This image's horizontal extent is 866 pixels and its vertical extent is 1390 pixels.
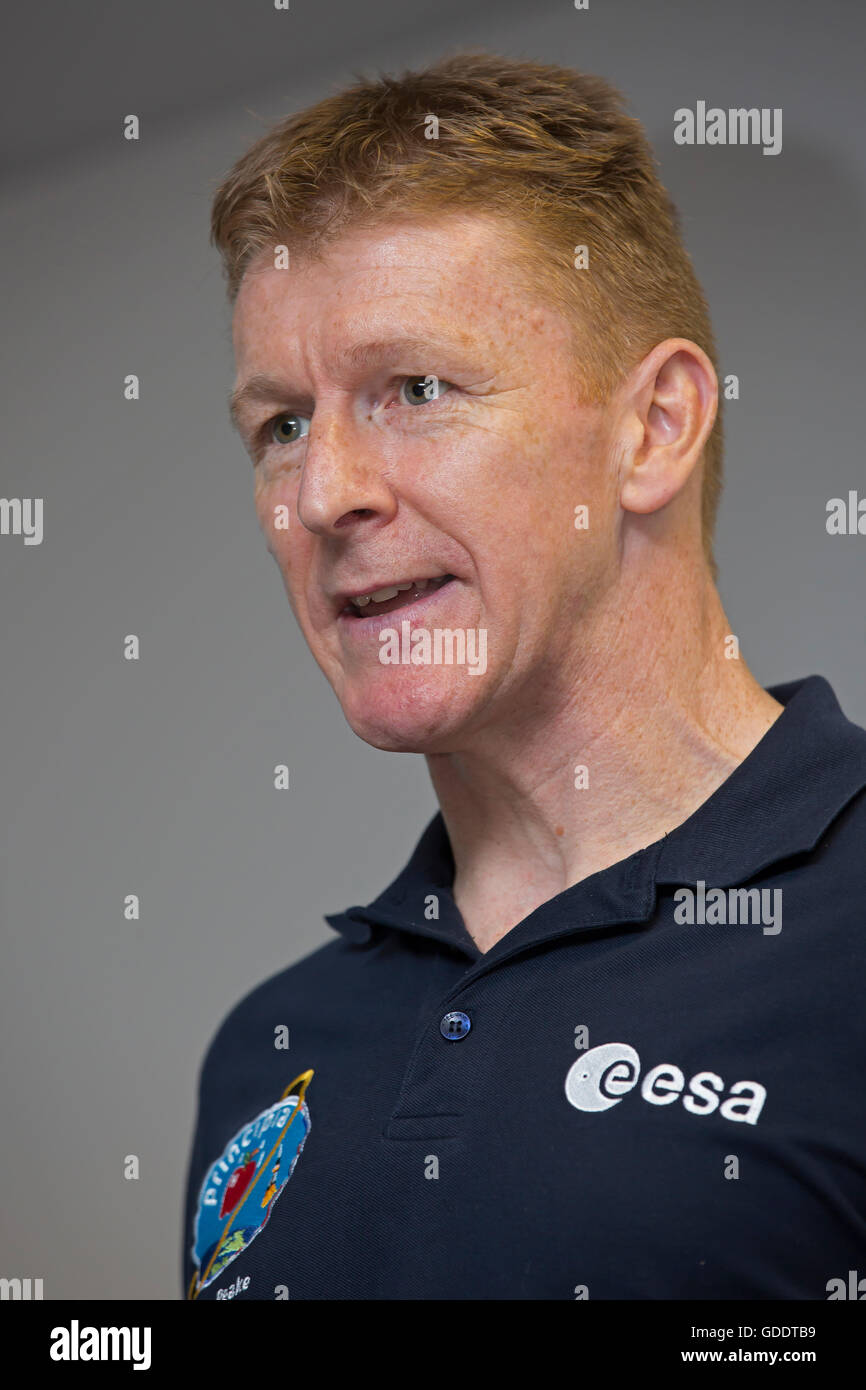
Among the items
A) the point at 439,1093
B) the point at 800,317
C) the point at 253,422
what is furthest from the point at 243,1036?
the point at 800,317

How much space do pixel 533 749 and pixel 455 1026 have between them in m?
0.29

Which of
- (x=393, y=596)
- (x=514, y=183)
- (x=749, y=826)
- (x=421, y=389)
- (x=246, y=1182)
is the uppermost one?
(x=514, y=183)

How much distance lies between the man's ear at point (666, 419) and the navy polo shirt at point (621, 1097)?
0.24 m

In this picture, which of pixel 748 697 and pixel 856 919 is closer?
pixel 856 919

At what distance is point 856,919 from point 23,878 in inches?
74.0

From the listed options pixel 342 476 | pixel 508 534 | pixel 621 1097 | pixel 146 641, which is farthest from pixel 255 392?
pixel 146 641

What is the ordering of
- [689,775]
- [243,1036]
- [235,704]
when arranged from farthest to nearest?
[235,704], [243,1036], [689,775]

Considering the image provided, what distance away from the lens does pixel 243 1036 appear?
5.32ft

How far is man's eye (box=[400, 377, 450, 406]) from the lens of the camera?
1.30m

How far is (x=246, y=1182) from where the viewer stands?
4.57 feet

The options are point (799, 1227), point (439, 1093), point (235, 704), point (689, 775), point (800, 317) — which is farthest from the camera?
point (235, 704)

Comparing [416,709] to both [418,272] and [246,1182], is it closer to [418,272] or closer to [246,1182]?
[418,272]

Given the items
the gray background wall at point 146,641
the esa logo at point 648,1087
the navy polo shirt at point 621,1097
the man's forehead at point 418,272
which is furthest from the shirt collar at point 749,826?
the gray background wall at point 146,641
